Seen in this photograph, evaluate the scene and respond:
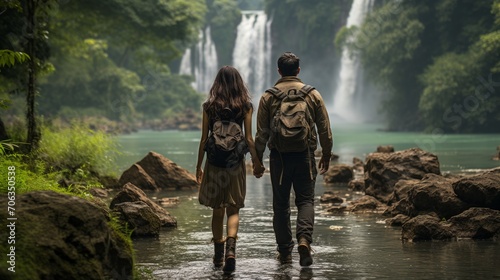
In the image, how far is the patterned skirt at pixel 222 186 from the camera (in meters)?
8.12

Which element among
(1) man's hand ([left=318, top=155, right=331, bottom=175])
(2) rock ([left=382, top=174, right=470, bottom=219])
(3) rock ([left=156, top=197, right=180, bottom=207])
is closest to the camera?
(1) man's hand ([left=318, top=155, right=331, bottom=175])

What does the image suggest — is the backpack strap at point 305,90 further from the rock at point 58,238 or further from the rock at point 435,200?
the rock at point 435,200

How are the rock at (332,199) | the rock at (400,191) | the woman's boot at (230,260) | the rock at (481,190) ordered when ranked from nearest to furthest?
the woman's boot at (230,260), the rock at (481,190), the rock at (400,191), the rock at (332,199)

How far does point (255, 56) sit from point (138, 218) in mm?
74292

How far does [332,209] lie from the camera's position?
1280cm

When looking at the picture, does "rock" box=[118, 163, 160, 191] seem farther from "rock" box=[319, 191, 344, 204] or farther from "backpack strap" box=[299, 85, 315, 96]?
"backpack strap" box=[299, 85, 315, 96]

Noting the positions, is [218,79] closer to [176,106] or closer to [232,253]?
[232,253]

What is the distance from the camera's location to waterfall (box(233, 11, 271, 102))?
8338 cm

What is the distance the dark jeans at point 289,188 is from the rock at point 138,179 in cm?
836

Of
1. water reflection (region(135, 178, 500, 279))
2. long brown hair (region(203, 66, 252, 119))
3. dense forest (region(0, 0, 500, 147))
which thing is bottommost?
water reflection (region(135, 178, 500, 279))

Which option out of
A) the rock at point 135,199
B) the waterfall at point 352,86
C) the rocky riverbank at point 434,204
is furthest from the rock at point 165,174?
the waterfall at point 352,86

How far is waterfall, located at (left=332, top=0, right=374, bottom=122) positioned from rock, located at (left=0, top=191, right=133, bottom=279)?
64.9m

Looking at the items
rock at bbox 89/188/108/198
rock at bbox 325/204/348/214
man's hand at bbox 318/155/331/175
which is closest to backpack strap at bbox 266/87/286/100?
man's hand at bbox 318/155/331/175

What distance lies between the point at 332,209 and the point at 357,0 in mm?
60998
